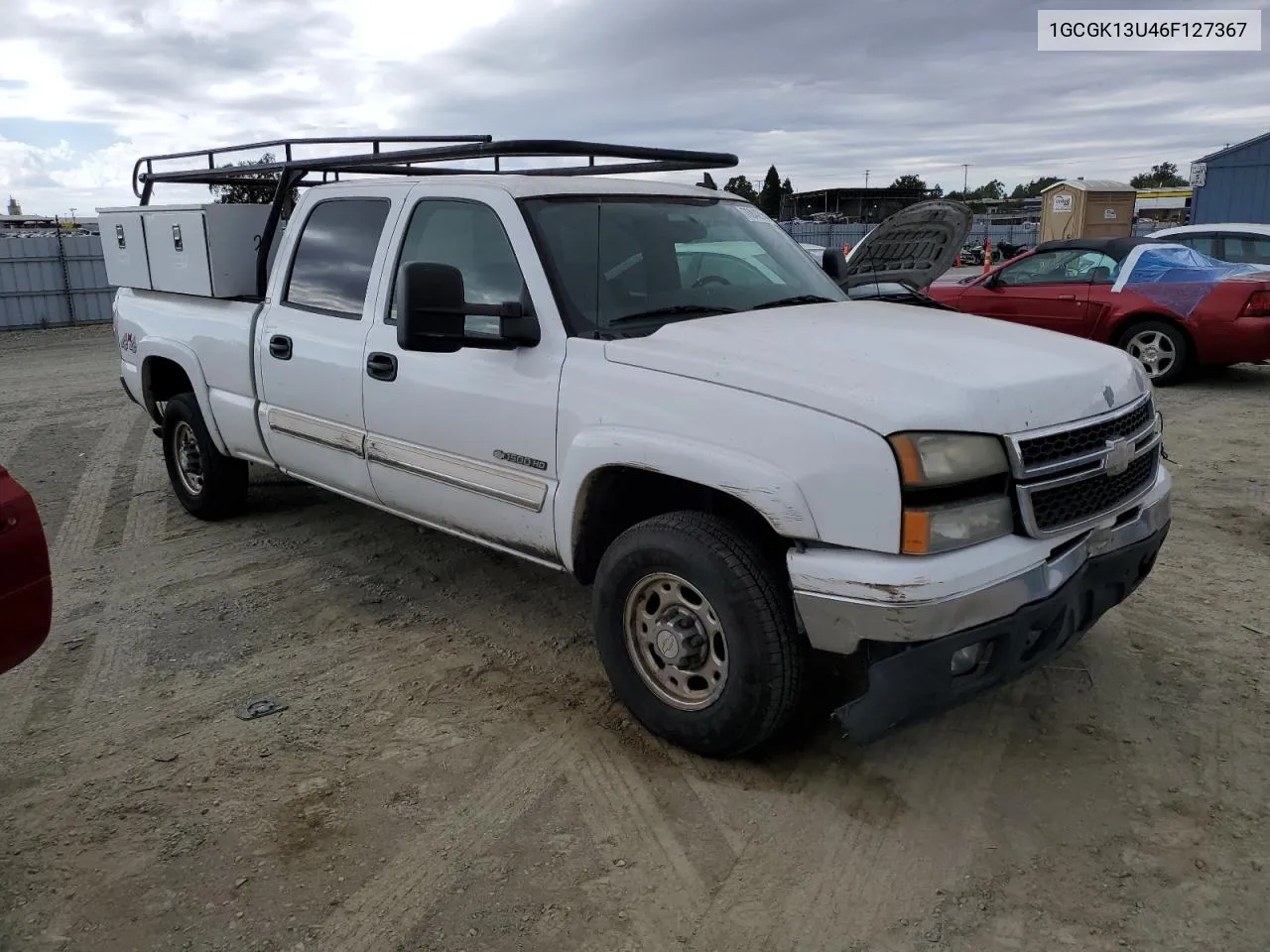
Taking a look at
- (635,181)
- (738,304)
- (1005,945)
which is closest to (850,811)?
(1005,945)

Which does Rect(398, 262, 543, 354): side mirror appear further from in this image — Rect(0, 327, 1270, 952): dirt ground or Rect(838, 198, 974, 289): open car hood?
Rect(838, 198, 974, 289): open car hood

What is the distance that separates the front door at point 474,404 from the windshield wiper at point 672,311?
25cm

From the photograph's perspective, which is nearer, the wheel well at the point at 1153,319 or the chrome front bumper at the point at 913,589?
the chrome front bumper at the point at 913,589

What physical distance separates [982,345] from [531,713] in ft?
6.76

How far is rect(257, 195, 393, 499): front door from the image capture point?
14.2 feet

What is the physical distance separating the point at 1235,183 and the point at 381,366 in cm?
2484

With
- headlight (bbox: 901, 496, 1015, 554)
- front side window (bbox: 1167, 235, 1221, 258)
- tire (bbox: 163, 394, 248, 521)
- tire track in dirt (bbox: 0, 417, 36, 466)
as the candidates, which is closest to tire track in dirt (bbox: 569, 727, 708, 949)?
headlight (bbox: 901, 496, 1015, 554)

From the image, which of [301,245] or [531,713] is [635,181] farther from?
[531,713]

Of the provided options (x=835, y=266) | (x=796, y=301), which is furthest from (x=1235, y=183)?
(x=796, y=301)

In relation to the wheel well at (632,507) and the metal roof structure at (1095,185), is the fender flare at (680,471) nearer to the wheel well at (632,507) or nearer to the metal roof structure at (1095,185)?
the wheel well at (632,507)

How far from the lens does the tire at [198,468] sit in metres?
5.73

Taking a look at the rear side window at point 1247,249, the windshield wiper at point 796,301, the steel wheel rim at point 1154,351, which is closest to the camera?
the windshield wiper at point 796,301

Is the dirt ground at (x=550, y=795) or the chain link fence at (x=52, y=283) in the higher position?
the chain link fence at (x=52, y=283)

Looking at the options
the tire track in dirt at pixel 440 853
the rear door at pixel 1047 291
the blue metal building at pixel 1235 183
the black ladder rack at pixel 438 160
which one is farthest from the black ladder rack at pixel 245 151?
the blue metal building at pixel 1235 183
